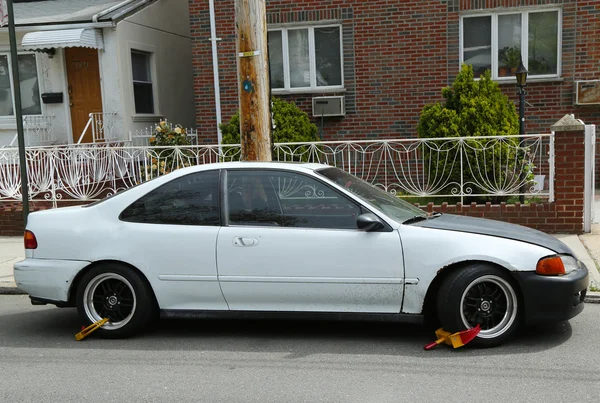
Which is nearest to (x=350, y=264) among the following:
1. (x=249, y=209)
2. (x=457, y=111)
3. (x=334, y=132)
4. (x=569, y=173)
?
(x=249, y=209)

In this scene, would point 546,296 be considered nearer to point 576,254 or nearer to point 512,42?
point 576,254

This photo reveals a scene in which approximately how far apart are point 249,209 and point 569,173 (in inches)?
210

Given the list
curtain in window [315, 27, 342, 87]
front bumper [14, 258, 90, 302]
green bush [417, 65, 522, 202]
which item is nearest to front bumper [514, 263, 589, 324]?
front bumper [14, 258, 90, 302]

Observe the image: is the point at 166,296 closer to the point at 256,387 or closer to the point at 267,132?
the point at 256,387

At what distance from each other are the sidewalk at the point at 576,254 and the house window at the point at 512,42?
4.35 metres

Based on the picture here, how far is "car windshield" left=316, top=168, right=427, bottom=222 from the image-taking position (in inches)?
208

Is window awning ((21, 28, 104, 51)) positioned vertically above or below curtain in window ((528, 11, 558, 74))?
above

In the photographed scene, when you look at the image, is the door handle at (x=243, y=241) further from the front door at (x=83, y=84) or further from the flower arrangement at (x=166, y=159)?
the front door at (x=83, y=84)

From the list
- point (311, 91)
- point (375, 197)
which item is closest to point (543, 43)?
point (311, 91)

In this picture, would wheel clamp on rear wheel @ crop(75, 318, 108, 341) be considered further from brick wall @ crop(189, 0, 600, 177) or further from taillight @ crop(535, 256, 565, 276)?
brick wall @ crop(189, 0, 600, 177)

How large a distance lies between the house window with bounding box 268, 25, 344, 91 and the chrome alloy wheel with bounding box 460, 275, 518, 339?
8752mm

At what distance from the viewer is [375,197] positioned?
5504 mm

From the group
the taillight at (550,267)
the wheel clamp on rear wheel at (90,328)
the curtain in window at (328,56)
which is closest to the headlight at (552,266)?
the taillight at (550,267)

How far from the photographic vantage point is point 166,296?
17.4 feet
